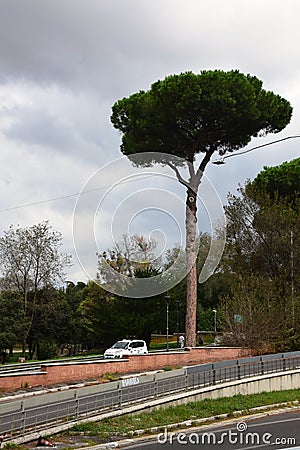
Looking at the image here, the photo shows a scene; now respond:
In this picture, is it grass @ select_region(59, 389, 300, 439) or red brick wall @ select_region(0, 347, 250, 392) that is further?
red brick wall @ select_region(0, 347, 250, 392)

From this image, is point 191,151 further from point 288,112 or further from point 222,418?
point 222,418

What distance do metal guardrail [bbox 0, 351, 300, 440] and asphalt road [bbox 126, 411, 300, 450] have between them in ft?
7.37

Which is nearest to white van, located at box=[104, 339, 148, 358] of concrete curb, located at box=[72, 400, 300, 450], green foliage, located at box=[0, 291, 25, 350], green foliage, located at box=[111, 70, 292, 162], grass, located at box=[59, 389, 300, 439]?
green foliage, located at box=[111, 70, 292, 162]

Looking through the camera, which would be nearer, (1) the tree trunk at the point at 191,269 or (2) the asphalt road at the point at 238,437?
(2) the asphalt road at the point at 238,437

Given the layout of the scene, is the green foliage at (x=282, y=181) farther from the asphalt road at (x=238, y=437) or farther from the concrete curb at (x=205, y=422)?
the asphalt road at (x=238, y=437)

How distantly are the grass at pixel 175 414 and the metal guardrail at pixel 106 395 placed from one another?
585mm

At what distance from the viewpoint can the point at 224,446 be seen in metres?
11.5

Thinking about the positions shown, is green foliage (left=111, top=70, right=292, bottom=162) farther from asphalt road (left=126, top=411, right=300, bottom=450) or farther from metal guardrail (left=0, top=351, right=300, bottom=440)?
asphalt road (left=126, top=411, right=300, bottom=450)

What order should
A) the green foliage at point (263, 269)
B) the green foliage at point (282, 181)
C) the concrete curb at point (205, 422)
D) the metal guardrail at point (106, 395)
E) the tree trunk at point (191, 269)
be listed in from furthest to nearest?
the green foliage at point (282, 181)
the tree trunk at point (191, 269)
the green foliage at point (263, 269)
the metal guardrail at point (106, 395)
the concrete curb at point (205, 422)

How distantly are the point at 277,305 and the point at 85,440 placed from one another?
2140cm

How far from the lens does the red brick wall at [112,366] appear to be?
2088cm

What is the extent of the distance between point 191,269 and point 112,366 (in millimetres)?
9813

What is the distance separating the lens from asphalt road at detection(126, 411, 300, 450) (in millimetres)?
11570

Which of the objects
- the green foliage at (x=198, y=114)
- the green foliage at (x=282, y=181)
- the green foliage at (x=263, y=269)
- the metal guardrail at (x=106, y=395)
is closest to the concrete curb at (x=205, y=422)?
the metal guardrail at (x=106, y=395)
